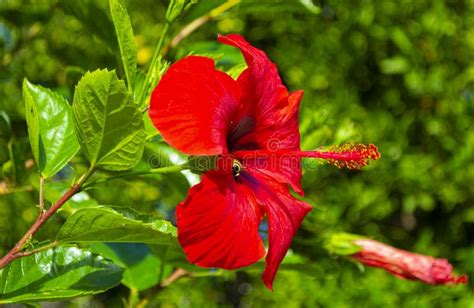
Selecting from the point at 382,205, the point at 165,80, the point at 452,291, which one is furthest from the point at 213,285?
the point at 165,80

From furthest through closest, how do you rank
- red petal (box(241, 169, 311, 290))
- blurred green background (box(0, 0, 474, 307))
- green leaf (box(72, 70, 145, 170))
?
blurred green background (box(0, 0, 474, 307)), red petal (box(241, 169, 311, 290)), green leaf (box(72, 70, 145, 170))

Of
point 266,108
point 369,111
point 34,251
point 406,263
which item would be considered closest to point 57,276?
point 34,251

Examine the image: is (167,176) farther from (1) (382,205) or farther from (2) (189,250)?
(1) (382,205)

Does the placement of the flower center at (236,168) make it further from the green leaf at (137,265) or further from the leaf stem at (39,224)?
the green leaf at (137,265)

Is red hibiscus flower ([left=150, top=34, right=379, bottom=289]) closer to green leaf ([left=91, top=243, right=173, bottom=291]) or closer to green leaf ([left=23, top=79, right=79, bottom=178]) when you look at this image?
green leaf ([left=23, top=79, right=79, bottom=178])

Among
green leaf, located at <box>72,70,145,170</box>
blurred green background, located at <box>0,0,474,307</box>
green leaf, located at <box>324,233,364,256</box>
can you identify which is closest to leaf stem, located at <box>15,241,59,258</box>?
green leaf, located at <box>72,70,145,170</box>

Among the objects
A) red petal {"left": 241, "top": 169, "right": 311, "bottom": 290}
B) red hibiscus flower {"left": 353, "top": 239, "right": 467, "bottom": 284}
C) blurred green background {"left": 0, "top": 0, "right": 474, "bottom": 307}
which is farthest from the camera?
blurred green background {"left": 0, "top": 0, "right": 474, "bottom": 307}

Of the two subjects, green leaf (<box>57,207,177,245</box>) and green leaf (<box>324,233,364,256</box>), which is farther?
green leaf (<box>324,233,364,256</box>)
